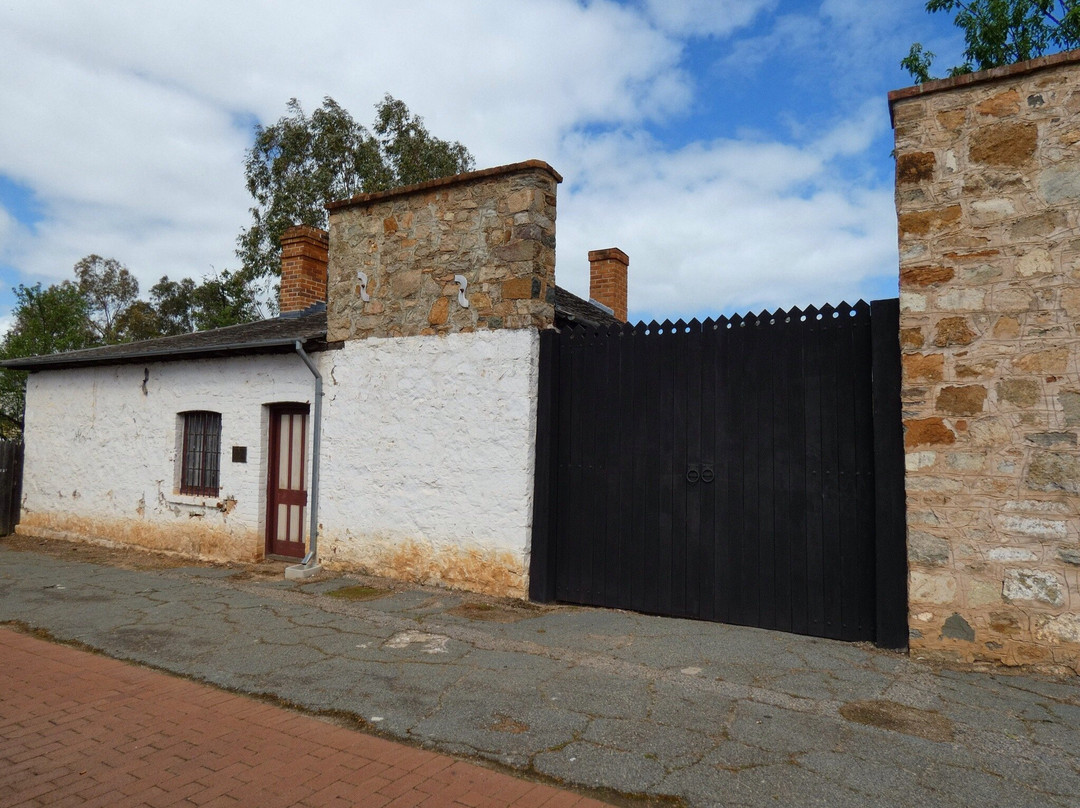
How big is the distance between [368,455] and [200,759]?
4380 millimetres

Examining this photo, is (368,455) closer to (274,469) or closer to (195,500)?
(274,469)

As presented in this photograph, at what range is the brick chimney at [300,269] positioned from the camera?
12.1 metres

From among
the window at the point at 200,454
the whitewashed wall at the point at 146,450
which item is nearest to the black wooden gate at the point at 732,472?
the whitewashed wall at the point at 146,450

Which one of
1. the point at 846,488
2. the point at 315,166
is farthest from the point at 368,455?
the point at 315,166

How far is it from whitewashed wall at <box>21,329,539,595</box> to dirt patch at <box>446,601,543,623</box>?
24 cm

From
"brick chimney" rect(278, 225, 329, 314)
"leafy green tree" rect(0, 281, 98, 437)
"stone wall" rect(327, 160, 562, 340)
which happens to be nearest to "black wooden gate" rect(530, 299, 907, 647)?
"stone wall" rect(327, 160, 562, 340)

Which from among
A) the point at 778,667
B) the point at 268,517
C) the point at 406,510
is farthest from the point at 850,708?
the point at 268,517

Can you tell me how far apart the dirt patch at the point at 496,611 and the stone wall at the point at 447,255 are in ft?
8.67

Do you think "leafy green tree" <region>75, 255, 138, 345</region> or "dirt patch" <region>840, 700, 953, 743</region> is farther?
"leafy green tree" <region>75, 255, 138, 345</region>

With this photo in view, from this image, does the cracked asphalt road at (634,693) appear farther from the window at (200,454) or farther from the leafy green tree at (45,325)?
the leafy green tree at (45,325)

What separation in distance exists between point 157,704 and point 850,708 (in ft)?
13.5

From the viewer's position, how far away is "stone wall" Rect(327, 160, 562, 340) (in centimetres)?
695

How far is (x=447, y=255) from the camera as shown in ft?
24.4

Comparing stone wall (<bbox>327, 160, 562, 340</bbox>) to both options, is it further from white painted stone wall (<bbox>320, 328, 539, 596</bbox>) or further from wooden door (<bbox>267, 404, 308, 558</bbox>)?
wooden door (<bbox>267, 404, 308, 558</bbox>)
